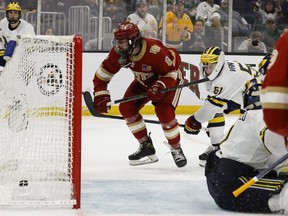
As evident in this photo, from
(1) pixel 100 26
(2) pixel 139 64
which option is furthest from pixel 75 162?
(1) pixel 100 26

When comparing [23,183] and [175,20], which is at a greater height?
[23,183]

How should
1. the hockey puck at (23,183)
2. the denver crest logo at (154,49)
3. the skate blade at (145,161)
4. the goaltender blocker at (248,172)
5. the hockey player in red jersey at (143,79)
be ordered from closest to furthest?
the goaltender blocker at (248,172), the hockey puck at (23,183), the hockey player in red jersey at (143,79), the denver crest logo at (154,49), the skate blade at (145,161)

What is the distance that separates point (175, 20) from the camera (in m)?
8.84

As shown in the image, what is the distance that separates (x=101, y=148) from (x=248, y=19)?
3.84 meters

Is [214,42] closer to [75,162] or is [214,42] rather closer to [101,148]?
[101,148]

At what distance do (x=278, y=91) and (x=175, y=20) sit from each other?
23.4 ft

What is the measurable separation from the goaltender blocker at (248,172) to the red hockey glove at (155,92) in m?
1.21

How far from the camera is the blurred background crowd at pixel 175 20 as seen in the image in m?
8.49

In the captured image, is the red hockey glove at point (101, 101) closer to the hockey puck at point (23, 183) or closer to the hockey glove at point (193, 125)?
the hockey glove at point (193, 125)

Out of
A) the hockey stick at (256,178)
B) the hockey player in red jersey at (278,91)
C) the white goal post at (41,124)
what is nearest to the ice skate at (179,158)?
the white goal post at (41,124)

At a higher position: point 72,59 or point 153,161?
point 72,59

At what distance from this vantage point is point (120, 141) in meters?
6.35

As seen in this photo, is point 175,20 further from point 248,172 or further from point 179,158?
point 248,172

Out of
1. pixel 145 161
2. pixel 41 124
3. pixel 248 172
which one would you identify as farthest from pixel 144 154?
pixel 248 172
